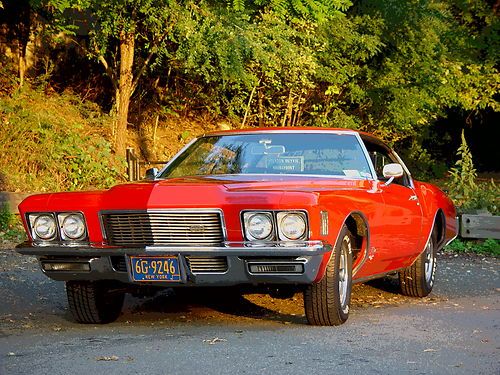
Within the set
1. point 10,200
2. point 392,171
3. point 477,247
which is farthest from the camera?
point 10,200

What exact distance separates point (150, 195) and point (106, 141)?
15137 mm

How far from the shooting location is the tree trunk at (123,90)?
74.6 ft

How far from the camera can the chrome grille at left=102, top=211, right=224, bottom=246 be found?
7.63 m

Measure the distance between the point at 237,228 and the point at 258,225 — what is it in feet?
0.48

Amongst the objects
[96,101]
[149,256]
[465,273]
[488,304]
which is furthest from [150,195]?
[96,101]

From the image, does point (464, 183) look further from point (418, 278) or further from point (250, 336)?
point (250, 336)

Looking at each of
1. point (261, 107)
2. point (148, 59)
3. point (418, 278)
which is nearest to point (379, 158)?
point (418, 278)

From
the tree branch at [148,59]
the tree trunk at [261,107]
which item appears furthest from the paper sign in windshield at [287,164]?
the tree trunk at [261,107]

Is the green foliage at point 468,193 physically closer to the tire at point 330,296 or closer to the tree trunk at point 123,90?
the tire at point 330,296

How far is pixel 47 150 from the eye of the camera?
2025 centimetres

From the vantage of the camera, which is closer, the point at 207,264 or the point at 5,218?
the point at 207,264

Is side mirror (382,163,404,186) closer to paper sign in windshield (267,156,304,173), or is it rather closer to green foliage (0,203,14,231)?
paper sign in windshield (267,156,304,173)

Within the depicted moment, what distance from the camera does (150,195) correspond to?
7.82 m

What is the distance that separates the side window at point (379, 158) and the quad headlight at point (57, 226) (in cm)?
280
